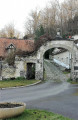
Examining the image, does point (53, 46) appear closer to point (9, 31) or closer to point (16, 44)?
point (16, 44)

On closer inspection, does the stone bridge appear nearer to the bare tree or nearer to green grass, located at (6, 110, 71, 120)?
green grass, located at (6, 110, 71, 120)

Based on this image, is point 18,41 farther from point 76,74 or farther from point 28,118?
point 28,118

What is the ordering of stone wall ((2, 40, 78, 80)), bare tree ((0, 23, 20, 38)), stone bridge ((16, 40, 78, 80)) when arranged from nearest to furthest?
stone wall ((2, 40, 78, 80)) < stone bridge ((16, 40, 78, 80)) < bare tree ((0, 23, 20, 38))

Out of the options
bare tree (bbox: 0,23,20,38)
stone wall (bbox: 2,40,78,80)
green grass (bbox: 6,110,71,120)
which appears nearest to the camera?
green grass (bbox: 6,110,71,120)

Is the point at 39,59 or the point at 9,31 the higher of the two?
the point at 9,31

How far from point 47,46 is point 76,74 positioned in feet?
17.1

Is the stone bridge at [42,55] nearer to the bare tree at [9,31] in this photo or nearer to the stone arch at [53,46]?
the stone arch at [53,46]

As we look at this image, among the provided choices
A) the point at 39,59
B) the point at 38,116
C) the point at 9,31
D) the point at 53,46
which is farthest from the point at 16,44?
the point at 9,31

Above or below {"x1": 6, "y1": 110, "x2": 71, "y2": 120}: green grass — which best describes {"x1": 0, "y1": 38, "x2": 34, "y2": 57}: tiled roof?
above

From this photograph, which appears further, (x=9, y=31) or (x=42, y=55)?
(x=9, y=31)

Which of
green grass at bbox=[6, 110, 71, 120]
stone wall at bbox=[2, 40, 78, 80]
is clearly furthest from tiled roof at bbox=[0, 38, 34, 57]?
green grass at bbox=[6, 110, 71, 120]

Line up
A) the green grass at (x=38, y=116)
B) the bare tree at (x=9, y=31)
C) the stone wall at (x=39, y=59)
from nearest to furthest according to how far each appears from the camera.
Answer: the green grass at (x=38, y=116)
the stone wall at (x=39, y=59)
the bare tree at (x=9, y=31)

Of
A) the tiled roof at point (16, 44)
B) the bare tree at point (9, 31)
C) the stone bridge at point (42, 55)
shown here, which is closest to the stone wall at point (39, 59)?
the stone bridge at point (42, 55)

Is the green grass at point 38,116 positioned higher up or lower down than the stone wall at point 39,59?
lower down
